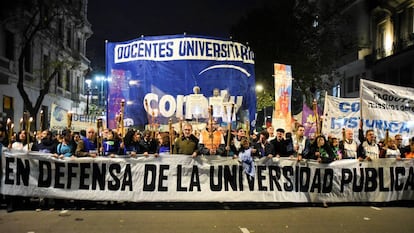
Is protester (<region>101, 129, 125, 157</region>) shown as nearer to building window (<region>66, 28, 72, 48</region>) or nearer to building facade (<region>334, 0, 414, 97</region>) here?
building facade (<region>334, 0, 414, 97</region>)

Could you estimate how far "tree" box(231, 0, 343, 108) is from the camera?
29281 millimetres

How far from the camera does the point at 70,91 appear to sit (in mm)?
44844

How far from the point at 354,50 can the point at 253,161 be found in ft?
85.7

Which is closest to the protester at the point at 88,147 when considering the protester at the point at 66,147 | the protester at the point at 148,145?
the protester at the point at 66,147

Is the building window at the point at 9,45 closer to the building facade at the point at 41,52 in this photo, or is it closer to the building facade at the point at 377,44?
the building facade at the point at 41,52

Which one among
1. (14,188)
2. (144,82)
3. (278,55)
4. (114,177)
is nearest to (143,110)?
(144,82)

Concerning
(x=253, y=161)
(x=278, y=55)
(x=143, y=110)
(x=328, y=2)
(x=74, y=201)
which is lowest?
(x=74, y=201)

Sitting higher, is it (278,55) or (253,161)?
(278,55)

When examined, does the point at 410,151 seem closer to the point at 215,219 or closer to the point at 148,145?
the point at 215,219

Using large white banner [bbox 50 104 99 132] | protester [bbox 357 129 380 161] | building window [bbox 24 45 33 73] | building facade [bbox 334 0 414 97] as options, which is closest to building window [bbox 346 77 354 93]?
building facade [bbox 334 0 414 97]

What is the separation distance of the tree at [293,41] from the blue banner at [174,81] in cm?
1662

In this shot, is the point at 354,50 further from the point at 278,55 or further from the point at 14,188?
the point at 14,188

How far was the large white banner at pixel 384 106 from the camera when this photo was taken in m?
11.4

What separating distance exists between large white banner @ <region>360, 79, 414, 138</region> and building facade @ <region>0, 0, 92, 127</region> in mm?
19067
